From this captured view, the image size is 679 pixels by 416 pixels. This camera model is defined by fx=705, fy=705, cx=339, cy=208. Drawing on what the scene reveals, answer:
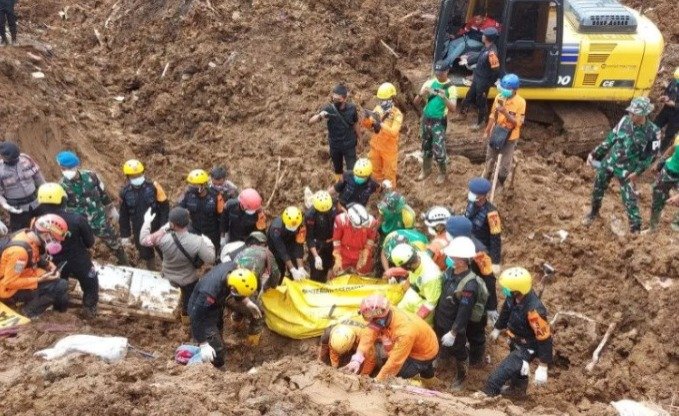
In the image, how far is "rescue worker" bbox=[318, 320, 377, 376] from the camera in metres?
6.02

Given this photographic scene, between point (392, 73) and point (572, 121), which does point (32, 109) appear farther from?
point (572, 121)

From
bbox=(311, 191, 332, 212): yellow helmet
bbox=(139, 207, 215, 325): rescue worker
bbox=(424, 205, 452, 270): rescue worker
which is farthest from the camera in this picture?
bbox=(311, 191, 332, 212): yellow helmet

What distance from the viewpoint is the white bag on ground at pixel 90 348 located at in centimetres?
572

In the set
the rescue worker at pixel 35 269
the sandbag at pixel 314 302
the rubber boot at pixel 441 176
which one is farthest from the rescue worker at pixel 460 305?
the rescue worker at pixel 35 269

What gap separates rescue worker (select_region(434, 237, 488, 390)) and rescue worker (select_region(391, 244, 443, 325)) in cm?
9

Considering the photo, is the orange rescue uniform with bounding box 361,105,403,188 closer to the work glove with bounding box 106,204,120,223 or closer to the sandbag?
the sandbag

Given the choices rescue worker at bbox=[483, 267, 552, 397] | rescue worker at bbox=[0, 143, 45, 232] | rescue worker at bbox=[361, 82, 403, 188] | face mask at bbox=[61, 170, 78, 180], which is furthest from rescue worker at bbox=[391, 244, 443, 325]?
rescue worker at bbox=[0, 143, 45, 232]

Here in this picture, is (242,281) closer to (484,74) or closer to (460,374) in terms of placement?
(460,374)

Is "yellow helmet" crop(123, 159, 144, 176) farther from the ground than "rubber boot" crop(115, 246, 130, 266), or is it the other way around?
"yellow helmet" crop(123, 159, 144, 176)

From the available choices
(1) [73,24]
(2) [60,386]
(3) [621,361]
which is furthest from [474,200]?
(1) [73,24]

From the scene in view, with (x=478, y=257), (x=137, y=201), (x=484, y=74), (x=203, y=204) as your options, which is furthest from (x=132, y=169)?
(x=484, y=74)

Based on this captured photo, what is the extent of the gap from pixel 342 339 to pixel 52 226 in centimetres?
283

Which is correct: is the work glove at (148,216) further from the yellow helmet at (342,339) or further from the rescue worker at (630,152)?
the rescue worker at (630,152)

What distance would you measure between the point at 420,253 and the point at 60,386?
140 inches
